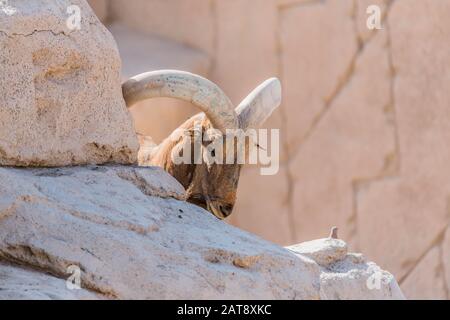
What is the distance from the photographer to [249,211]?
1225cm

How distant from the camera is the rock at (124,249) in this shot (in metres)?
4.11

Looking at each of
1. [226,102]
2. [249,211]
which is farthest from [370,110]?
[226,102]

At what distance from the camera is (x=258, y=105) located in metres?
6.19

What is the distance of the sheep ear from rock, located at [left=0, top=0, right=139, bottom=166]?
119 cm

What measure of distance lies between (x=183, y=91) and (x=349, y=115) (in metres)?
6.12

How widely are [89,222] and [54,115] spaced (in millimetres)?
641

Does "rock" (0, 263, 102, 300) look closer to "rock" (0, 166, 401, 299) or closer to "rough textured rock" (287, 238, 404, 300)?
"rock" (0, 166, 401, 299)

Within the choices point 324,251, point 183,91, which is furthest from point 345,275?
point 183,91

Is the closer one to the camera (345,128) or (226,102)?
(226,102)

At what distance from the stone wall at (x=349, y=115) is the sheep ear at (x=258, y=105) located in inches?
184

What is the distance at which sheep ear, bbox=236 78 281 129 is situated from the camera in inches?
243

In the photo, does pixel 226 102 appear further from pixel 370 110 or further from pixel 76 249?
pixel 370 110

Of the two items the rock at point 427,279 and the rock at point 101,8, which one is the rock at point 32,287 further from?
the rock at point 101,8

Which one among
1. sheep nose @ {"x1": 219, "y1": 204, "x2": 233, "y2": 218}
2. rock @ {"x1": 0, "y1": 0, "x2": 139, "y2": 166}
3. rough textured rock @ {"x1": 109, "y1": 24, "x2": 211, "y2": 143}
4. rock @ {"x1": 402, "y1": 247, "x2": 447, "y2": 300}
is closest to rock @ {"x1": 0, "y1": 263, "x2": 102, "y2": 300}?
rock @ {"x1": 0, "y1": 0, "x2": 139, "y2": 166}
